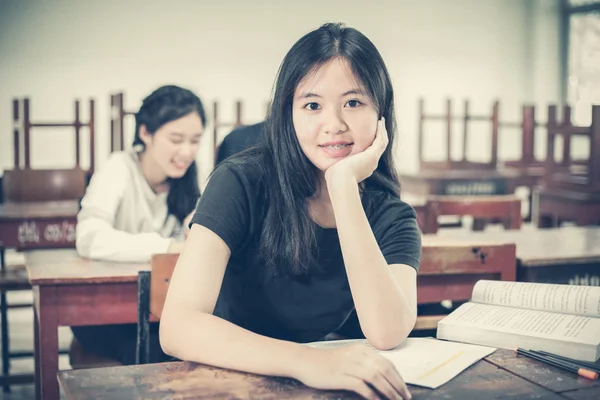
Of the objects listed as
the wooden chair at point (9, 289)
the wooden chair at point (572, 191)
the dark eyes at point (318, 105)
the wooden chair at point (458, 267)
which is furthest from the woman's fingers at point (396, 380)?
the wooden chair at point (572, 191)

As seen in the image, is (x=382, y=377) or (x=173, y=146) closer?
(x=382, y=377)

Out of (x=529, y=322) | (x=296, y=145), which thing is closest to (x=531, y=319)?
(x=529, y=322)

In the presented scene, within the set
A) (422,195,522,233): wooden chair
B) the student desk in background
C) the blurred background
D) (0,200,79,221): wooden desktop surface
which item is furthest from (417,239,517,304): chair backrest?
the blurred background

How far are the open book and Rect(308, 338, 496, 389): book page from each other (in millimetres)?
32

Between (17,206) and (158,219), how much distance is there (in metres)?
1.05

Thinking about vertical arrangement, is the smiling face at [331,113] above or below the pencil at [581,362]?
above

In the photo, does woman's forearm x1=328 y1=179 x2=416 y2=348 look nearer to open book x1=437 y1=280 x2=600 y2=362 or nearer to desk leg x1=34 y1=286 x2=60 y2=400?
open book x1=437 y1=280 x2=600 y2=362

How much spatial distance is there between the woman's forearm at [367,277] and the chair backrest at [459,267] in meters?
0.72

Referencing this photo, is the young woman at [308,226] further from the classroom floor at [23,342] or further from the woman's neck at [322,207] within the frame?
the classroom floor at [23,342]

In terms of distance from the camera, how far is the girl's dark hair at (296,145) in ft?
4.33

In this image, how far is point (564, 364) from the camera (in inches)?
42.8

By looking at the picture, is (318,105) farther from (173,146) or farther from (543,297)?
(173,146)

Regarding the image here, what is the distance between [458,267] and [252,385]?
1.10m

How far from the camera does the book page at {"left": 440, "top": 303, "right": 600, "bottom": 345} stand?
117 cm
